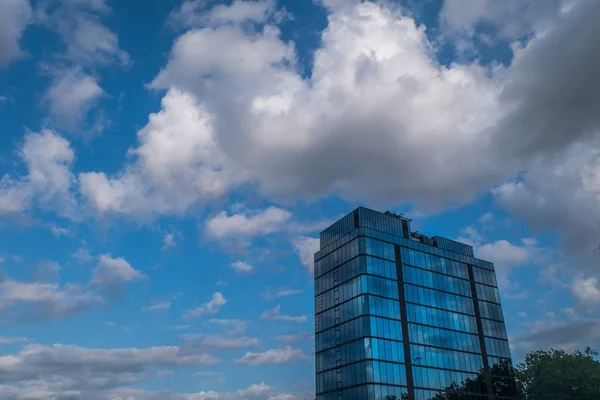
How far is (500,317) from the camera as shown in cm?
11500

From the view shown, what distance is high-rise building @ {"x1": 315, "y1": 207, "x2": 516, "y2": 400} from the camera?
91500 mm

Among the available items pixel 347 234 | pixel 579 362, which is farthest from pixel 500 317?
pixel 347 234

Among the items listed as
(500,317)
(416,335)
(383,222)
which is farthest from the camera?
(500,317)

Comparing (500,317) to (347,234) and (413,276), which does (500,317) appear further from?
(347,234)

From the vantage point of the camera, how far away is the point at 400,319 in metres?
96.4

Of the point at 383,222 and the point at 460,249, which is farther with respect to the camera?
the point at 460,249

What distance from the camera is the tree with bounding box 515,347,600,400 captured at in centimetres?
8262

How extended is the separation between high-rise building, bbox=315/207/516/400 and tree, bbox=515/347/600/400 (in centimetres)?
867

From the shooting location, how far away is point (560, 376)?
281ft

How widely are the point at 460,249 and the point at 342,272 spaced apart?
31.7m

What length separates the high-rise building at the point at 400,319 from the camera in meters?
91.5

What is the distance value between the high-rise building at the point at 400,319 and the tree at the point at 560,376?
8.67 m

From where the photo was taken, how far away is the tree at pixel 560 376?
82625mm

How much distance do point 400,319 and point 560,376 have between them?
27.3 m
